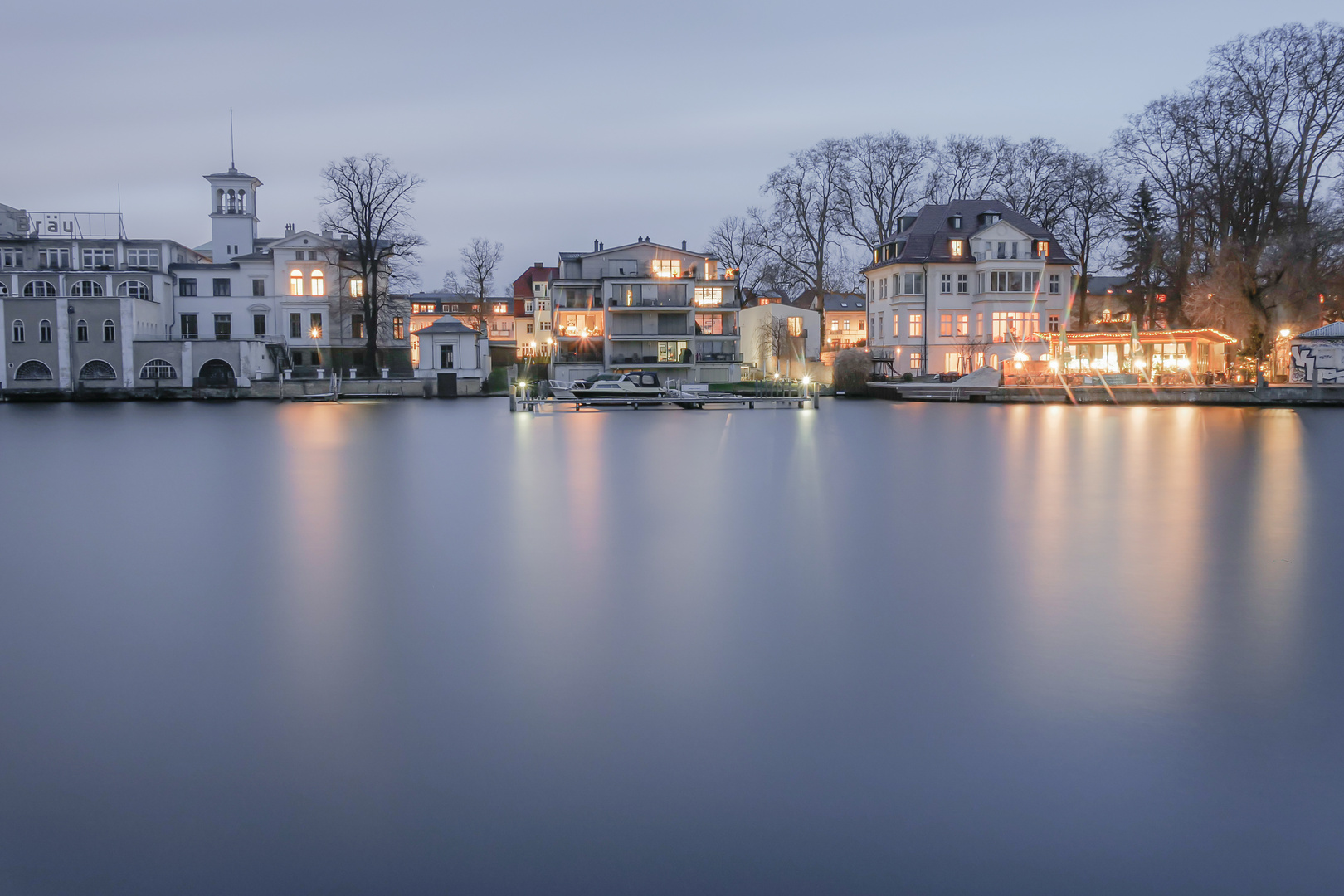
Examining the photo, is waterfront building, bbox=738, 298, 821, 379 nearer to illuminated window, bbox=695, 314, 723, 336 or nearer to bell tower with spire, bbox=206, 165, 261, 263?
illuminated window, bbox=695, 314, 723, 336

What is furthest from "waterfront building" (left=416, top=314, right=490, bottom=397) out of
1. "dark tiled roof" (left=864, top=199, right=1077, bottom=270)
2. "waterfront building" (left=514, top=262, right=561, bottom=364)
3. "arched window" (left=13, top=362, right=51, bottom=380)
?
"dark tiled roof" (left=864, top=199, right=1077, bottom=270)

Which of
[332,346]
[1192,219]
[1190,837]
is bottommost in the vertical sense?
[1190,837]

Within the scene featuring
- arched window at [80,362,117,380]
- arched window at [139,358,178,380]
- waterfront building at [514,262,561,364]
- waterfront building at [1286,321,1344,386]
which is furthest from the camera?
waterfront building at [514,262,561,364]

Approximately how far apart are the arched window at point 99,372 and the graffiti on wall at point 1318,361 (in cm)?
6877

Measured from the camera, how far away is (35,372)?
2667 inches

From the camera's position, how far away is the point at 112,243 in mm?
73938

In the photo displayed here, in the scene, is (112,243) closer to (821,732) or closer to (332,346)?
(332,346)

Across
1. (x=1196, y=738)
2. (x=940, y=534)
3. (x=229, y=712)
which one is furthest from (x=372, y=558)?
(x=1196, y=738)

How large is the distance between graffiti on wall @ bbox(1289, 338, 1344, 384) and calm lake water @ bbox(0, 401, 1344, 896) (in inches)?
1481

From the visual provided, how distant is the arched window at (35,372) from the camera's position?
67562 mm

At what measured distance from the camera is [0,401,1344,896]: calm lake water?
4.75 m

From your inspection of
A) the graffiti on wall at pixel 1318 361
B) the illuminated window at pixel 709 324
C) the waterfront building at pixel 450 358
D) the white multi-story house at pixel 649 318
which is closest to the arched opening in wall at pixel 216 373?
the waterfront building at pixel 450 358

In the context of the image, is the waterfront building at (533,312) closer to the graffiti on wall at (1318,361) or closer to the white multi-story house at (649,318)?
the white multi-story house at (649,318)

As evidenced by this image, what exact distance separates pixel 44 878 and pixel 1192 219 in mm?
58209
